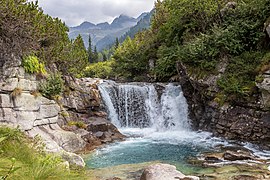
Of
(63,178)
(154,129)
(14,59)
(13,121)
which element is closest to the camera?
(63,178)

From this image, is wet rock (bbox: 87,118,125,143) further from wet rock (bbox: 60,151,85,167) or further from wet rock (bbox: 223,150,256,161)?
wet rock (bbox: 223,150,256,161)

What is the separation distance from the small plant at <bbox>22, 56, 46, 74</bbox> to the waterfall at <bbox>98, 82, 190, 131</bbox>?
5276 millimetres

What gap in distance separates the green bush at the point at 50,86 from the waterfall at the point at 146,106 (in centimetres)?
453

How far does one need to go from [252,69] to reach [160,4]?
1735 centimetres

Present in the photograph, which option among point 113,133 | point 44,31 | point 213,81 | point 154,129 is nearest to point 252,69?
point 213,81

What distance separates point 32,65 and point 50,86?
1339 millimetres

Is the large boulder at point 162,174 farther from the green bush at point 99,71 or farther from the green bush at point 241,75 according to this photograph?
the green bush at point 99,71

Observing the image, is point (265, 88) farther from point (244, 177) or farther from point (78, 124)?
point (78, 124)

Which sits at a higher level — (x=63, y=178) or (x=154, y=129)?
(x=63, y=178)

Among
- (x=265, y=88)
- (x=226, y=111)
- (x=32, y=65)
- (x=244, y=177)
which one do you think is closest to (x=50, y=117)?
(x=32, y=65)

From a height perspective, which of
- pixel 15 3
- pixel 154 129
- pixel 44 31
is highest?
pixel 15 3

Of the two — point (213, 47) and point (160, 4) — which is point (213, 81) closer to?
point (213, 47)

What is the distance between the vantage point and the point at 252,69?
12.8 m

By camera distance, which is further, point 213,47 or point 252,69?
point 213,47
